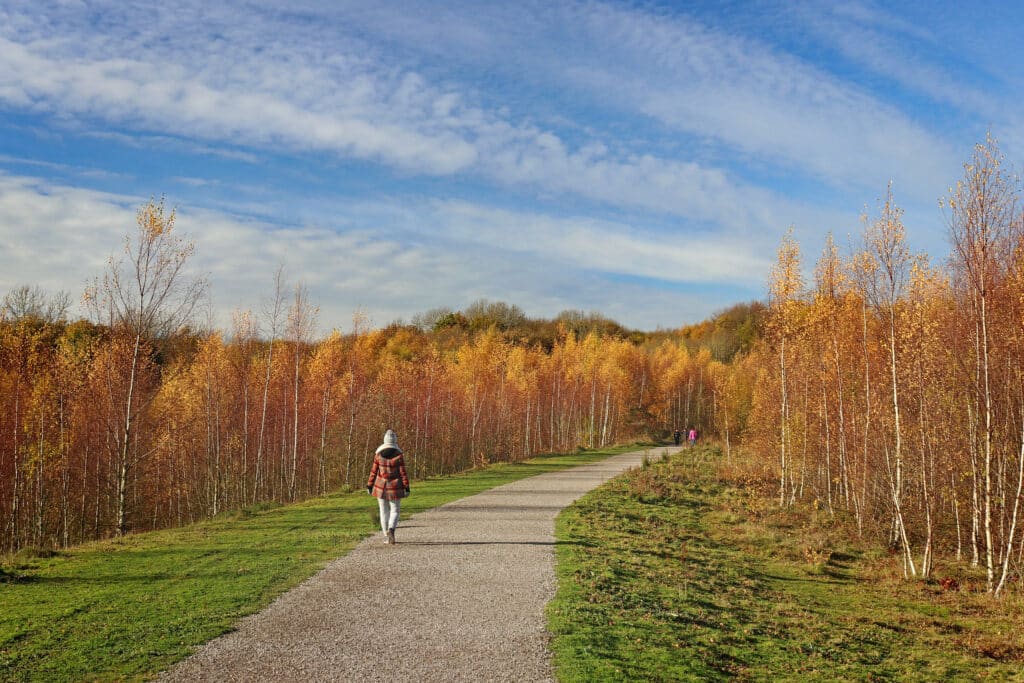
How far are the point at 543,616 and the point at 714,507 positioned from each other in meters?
15.3

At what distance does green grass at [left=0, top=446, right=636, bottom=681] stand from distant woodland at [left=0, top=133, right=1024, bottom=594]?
5332mm

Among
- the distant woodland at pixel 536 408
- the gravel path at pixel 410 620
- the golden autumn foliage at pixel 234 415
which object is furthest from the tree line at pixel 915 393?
the golden autumn foliage at pixel 234 415

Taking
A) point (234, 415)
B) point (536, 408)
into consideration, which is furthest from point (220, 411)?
point (536, 408)

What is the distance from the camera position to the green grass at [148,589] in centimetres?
712

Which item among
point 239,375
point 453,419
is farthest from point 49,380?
point 453,419

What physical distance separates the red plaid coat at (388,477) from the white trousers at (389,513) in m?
0.28

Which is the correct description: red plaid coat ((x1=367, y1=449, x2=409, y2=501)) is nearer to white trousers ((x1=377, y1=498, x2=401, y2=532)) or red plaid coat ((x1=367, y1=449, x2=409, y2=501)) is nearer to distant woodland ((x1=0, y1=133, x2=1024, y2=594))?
white trousers ((x1=377, y1=498, x2=401, y2=532))

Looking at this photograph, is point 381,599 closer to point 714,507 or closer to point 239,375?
point 714,507

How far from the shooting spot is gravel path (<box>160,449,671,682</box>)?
6914mm

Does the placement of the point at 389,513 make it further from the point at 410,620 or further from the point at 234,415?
the point at 234,415

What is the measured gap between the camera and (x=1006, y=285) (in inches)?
558

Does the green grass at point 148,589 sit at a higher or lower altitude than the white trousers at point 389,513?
lower

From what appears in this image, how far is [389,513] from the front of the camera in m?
13.1

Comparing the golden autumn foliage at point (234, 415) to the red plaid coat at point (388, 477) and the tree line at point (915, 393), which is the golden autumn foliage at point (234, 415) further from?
the tree line at point (915, 393)
